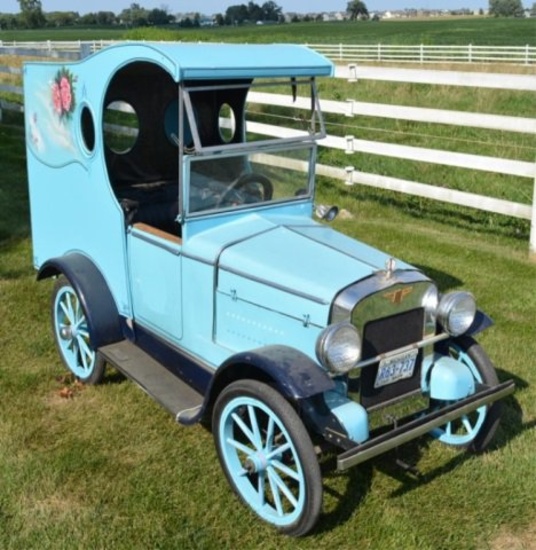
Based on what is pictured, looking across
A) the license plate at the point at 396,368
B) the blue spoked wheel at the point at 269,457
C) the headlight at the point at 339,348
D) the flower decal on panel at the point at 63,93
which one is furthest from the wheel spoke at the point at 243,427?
the flower decal on panel at the point at 63,93

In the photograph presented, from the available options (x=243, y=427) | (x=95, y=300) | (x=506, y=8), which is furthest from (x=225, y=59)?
(x=506, y=8)

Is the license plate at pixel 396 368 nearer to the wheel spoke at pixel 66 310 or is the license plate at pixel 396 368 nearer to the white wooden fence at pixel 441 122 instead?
the wheel spoke at pixel 66 310

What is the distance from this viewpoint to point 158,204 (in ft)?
17.1

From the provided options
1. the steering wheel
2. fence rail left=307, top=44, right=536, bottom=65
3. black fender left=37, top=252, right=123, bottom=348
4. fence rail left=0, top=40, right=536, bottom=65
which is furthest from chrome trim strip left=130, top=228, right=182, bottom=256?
fence rail left=307, top=44, right=536, bottom=65

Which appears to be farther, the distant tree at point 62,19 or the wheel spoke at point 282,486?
the distant tree at point 62,19

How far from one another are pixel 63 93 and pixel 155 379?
77.7 inches

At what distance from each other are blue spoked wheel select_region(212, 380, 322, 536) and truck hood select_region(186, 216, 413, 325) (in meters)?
0.46

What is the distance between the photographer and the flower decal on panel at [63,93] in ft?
15.9

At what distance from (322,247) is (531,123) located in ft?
14.2

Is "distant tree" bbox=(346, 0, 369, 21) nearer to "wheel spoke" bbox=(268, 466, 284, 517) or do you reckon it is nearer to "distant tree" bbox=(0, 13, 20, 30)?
"distant tree" bbox=(0, 13, 20, 30)

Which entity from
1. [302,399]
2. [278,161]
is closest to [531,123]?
[278,161]

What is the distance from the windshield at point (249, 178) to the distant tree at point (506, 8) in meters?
94.8

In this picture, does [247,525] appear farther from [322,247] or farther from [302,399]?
[322,247]

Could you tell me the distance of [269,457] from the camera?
3.50 m
